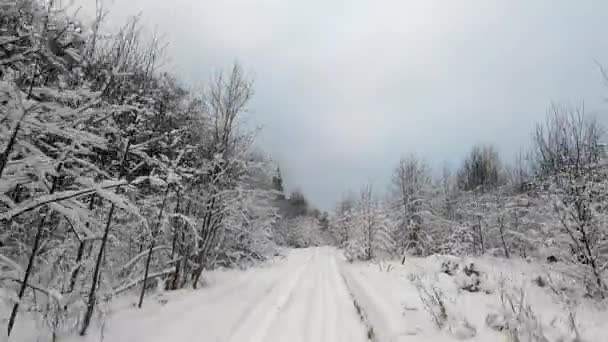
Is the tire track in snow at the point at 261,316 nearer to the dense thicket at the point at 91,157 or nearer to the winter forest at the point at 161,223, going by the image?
the winter forest at the point at 161,223

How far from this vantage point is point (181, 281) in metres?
10.1

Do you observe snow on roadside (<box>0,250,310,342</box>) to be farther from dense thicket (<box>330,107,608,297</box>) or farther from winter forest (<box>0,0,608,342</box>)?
dense thicket (<box>330,107,608,297</box>)

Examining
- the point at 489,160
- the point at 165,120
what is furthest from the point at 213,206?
the point at 489,160

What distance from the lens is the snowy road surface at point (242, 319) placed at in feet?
17.4

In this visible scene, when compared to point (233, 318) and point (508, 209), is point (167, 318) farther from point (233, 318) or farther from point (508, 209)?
point (508, 209)

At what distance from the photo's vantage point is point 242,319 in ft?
21.4

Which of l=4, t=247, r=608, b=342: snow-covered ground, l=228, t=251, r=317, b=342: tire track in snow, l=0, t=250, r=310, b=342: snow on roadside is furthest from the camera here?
l=228, t=251, r=317, b=342: tire track in snow

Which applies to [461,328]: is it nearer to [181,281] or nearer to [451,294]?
[451,294]

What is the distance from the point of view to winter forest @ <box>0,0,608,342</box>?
341 cm

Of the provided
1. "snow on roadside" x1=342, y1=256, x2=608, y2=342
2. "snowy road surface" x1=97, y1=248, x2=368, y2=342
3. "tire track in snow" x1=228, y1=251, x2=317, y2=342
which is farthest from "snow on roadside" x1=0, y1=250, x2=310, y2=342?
"snow on roadside" x1=342, y1=256, x2=608, y2=342

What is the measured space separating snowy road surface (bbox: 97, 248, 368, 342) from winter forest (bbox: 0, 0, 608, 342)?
57 mm

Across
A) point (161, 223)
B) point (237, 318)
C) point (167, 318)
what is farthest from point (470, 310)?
point (161, 223)

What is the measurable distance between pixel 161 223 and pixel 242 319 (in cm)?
305

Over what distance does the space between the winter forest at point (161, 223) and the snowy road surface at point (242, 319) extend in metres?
0.06
